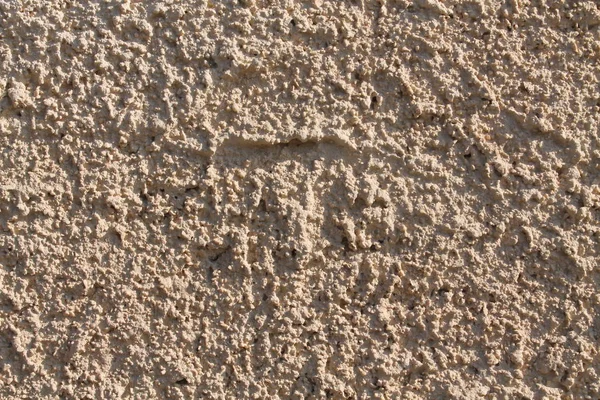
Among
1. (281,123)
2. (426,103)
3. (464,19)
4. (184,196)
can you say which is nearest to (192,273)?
(184,196)

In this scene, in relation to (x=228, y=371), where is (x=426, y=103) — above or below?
above

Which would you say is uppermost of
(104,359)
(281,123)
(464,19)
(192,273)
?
(464,19)

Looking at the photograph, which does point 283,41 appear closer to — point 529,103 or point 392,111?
point 392,111

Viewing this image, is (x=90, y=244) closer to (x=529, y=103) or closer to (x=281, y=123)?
(x=281, y=123)

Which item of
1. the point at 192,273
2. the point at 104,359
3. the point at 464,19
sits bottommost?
the point at 104,359

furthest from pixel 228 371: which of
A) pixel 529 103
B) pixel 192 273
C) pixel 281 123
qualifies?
pixel 529 103

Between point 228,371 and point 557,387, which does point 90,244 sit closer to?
point 228,371
